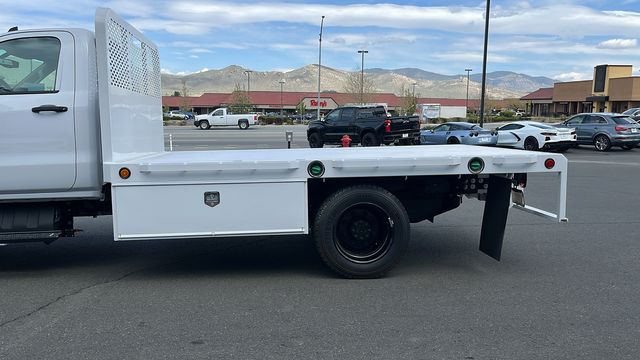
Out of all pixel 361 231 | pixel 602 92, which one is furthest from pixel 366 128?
pixel 602 92

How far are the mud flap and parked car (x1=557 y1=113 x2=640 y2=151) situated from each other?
67.8ft

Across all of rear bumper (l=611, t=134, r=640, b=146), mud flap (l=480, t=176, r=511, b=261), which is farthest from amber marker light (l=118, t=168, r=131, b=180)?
rear bumper (l=611, t=134, r=640, b=146)

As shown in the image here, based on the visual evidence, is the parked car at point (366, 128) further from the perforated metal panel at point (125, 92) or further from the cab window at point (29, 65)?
the cab window at point (29, 65)

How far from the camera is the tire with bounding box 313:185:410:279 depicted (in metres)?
5.52

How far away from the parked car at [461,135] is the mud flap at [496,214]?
17.5 meters

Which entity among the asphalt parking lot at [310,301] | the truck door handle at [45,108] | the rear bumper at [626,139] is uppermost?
the truck door handle at [45,108]

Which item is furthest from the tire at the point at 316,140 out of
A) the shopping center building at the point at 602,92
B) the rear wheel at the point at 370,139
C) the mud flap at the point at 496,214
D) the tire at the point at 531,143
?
the shopping center building at the point at 602,92

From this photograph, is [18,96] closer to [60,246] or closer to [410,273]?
[60,246]

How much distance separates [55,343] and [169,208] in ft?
5.03

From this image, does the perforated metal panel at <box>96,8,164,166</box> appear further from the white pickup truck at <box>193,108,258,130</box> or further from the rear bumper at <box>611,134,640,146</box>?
the white pickup truck at <box>193,108,258,130</box>

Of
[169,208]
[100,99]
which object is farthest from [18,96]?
[169,208]

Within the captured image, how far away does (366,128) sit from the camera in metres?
26.7

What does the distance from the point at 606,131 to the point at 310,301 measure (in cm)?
2299

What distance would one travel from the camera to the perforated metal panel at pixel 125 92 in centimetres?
524
